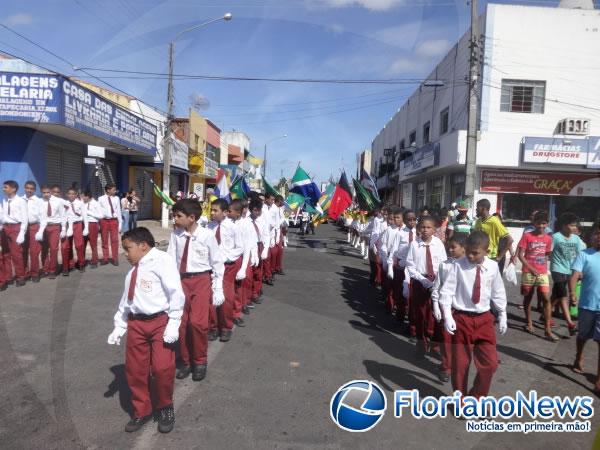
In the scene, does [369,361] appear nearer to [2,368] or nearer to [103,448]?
[103,448]

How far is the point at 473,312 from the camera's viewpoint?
3.77 m

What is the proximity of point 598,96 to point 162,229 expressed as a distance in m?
17.8

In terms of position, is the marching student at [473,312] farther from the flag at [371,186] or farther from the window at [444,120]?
the window at [444,120]

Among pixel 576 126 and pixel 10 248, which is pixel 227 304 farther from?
pixel 576 126

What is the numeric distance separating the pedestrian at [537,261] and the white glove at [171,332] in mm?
5050

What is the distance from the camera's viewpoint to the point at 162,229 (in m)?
19.1

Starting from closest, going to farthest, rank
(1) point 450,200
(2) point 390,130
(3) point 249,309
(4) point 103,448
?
(4) point 103,448
(3) point 249,309
(1) point 450,200
(2) point 390,130

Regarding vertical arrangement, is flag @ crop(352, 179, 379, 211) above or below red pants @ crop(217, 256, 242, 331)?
above

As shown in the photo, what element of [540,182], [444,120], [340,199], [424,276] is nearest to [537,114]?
[540,182]

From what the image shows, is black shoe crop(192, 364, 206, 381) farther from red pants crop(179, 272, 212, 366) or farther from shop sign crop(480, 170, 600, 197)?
shop sign crop(480, 170, 600, 197)

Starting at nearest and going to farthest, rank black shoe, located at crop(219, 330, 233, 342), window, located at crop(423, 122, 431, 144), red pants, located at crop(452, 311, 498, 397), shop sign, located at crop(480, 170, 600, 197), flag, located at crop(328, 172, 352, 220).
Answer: red pants, located at crop(452, 311, 498, 397) → black shoe, located at crop(219, 330, 233, 342) → flag, located at crop(328, 172, 352, 220) → shop sign, located at crop(480, 170, 600, 197) → window, located at crop(423, 122, 431, 144)

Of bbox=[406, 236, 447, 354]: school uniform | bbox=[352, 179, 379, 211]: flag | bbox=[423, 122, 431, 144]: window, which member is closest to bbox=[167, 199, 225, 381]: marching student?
bbox=[406, 236, 447, 354]: school uniform

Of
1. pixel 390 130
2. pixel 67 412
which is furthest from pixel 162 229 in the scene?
pixel 390 130

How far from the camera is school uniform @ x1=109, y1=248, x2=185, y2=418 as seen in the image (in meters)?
3.26
